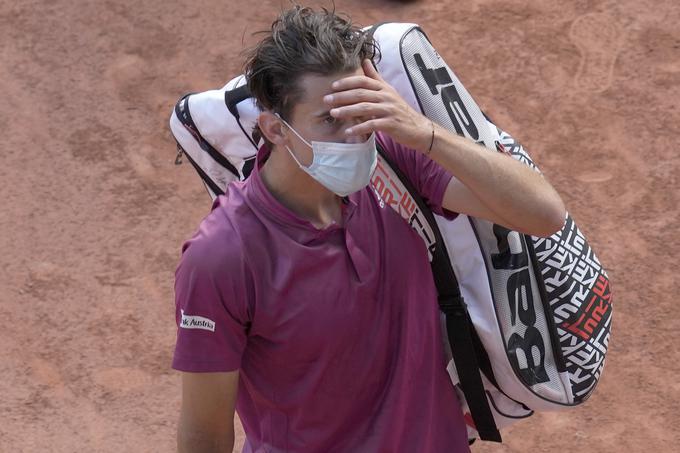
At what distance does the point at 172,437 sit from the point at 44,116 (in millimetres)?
2795

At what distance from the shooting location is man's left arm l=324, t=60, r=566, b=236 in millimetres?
2662

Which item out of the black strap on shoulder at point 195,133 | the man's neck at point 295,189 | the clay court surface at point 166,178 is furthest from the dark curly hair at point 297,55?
the clay court surface at point 166,178

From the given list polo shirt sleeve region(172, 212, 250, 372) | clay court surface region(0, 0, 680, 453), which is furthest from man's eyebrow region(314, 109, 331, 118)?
clay court surface region(0, 0, 680, 453)

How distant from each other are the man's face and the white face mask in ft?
0.05

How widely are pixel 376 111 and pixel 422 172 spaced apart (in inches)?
14.4

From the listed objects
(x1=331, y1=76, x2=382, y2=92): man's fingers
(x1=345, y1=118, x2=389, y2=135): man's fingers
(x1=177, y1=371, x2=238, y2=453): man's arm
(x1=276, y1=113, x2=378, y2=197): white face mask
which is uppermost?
(x1=331, y1=76, x2=382, y2=92): man's fingers

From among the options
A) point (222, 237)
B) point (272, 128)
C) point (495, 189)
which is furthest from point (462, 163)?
point (222, 237)

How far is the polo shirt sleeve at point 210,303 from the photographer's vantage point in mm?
2672

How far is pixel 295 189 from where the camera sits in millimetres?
2865

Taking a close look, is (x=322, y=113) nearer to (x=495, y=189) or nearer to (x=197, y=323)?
(x=495, y=189)

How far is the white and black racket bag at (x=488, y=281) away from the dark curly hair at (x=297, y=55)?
265 mm

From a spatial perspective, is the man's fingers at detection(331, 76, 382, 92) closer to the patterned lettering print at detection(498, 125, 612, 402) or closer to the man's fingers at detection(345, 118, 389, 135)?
the man's fingers at detection(345, 118, 389, 135)

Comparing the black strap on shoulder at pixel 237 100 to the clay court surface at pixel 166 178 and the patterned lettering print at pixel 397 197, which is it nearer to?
the patterned lettering print at pixel 397 197

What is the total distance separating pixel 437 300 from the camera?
119 inches
